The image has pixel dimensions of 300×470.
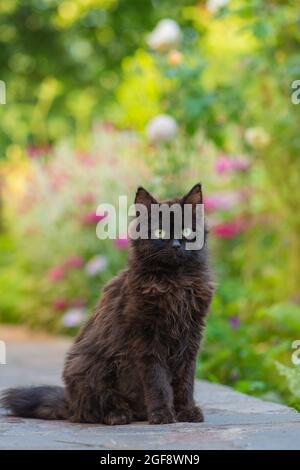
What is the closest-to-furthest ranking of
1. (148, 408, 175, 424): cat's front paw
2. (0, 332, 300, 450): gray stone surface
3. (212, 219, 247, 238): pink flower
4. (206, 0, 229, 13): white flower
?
(0, 332, 300, 450): gray stone surface
(148, 408, 175, 424): cat's front paw
(206, 0, 229, 13): white flower
(212, 219, 247, 238): pink flower

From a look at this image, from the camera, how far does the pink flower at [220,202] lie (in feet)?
29.3

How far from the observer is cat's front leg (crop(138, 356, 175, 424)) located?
3992 mm

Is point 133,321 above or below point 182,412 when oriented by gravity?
above

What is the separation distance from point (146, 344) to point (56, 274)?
5336 millimetres

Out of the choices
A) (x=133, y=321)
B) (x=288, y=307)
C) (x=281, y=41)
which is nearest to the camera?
(x=133, y=321)

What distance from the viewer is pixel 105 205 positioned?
923 centimetres

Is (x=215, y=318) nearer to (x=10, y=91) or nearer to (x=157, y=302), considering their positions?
(x=157, y=302)

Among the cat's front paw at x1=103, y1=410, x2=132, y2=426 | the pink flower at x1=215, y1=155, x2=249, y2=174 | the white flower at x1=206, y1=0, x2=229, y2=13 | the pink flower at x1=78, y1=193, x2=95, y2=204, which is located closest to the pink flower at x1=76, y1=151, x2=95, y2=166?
the pink flower at x1=78, y1=193, x2=95, y2=204

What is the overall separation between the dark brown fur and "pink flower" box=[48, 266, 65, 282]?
504cm

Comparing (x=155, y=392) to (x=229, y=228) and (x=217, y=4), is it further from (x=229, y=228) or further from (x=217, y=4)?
(x=229, y=228)

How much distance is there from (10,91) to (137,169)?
568cm

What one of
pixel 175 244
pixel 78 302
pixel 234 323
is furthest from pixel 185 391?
pixel 78 302

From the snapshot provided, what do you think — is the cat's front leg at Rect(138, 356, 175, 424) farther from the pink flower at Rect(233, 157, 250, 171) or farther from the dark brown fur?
the pink flower at Rect(233, 157, 250, 171)
